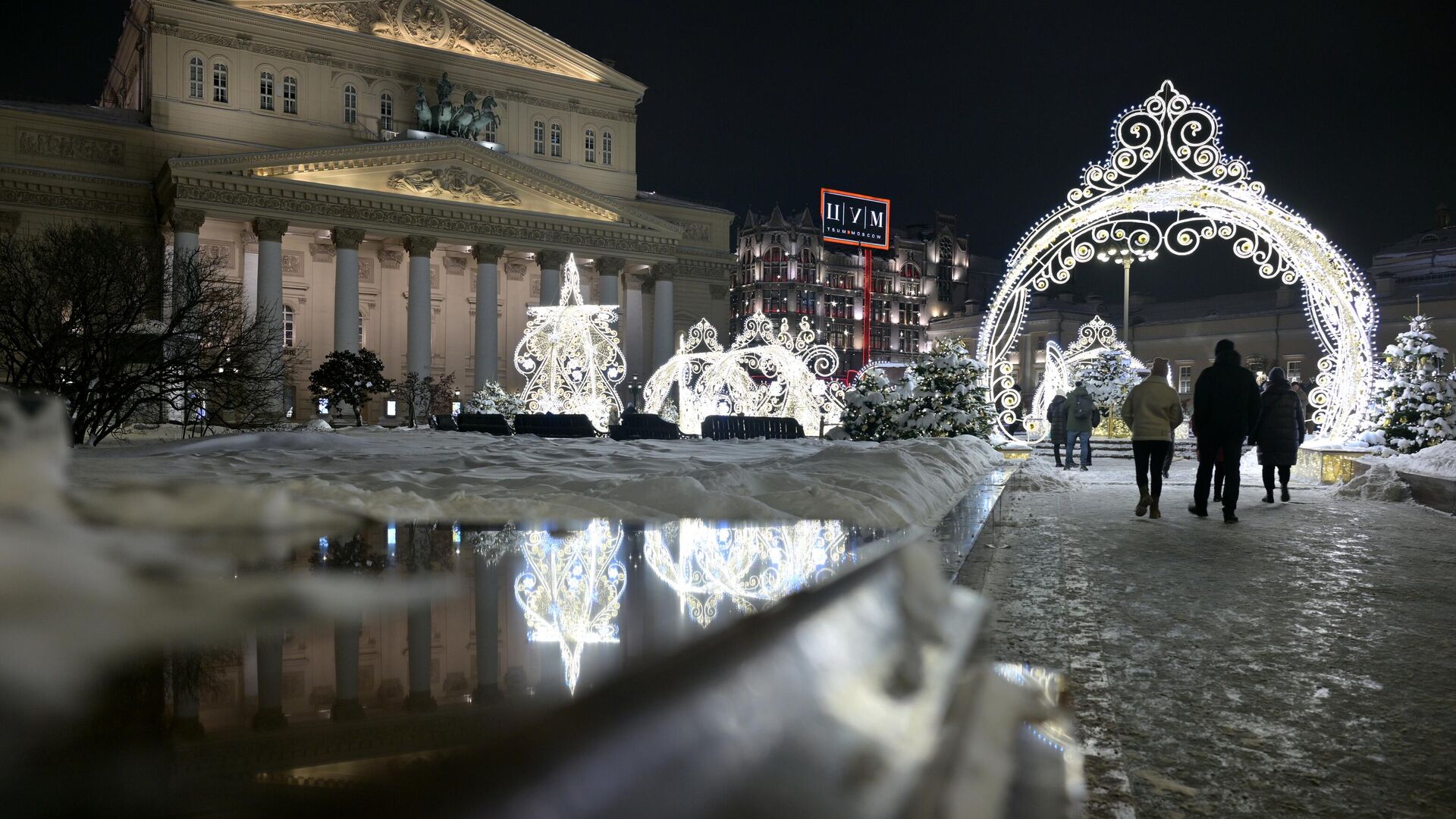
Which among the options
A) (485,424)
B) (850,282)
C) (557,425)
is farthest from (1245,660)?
(850,282)

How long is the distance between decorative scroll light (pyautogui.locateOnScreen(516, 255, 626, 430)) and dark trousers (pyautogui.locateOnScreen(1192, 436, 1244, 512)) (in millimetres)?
12827

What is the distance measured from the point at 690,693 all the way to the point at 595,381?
20.6m

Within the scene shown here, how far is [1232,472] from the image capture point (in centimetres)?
911

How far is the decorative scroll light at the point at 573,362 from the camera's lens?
2039 cm

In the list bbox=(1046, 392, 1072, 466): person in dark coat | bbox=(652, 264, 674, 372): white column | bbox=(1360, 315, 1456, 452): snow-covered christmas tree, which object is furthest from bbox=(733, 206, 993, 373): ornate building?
bbox=(1360, 315, 1456, 452): snow-covered christmas tree

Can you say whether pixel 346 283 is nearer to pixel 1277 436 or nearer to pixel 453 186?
pixel 453 186

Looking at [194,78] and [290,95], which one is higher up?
[290,95]

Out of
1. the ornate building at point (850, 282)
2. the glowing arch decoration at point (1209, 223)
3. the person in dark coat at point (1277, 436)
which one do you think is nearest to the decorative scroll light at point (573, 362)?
the glowing arch decoration at point (1209, 223)

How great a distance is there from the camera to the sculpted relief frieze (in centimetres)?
3656

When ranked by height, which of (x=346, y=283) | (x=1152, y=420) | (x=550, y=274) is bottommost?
(x=1152, y=420)

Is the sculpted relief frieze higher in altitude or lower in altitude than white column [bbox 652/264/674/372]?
Result: higher

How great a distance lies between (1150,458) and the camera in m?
9.75

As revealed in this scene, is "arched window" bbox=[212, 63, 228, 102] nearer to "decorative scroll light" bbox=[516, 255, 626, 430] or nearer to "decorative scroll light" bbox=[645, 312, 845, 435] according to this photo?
"decorative scroll light" bbox=[516, 255, 626, 430]

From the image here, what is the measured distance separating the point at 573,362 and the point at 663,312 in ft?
72.7
